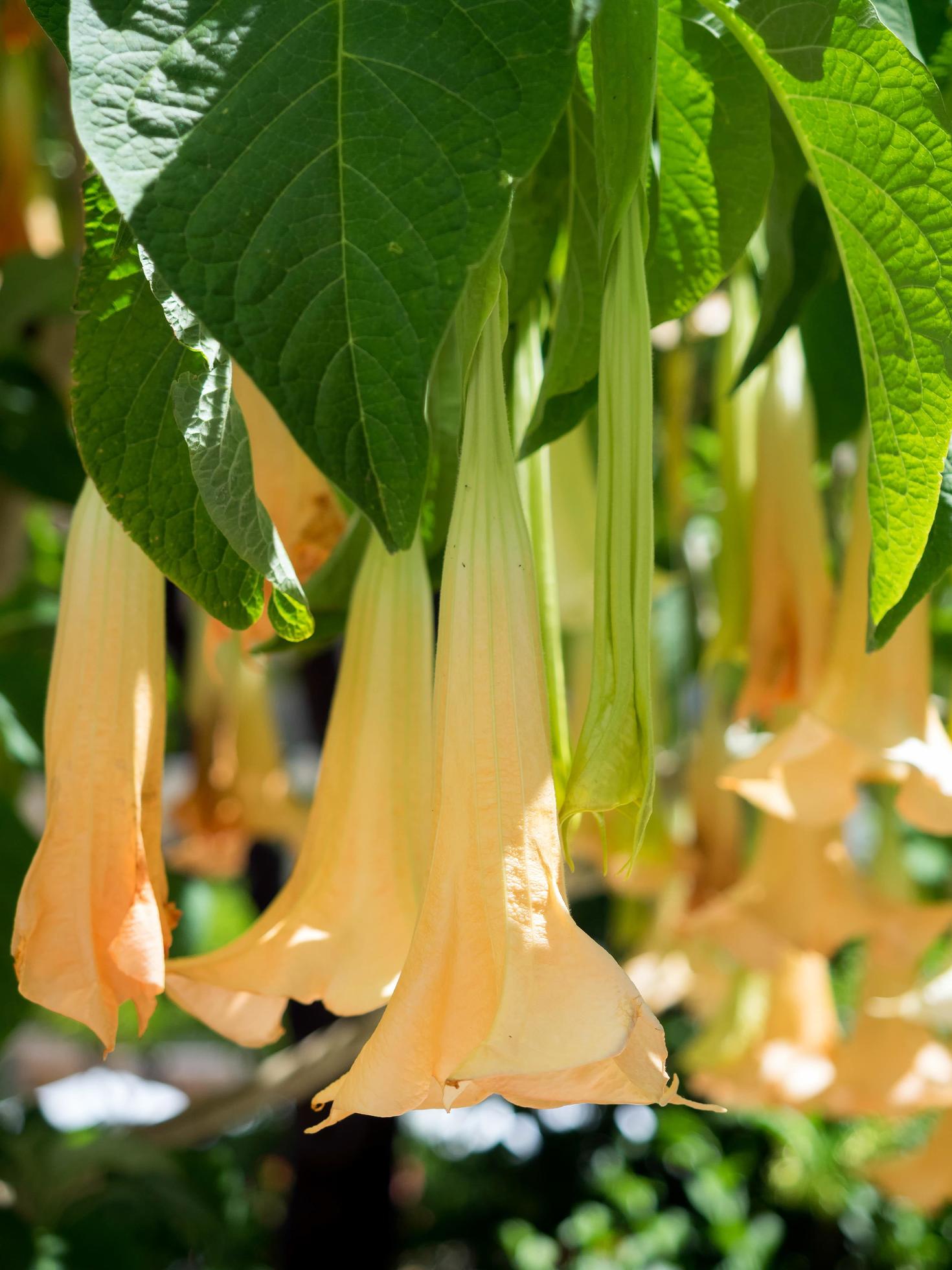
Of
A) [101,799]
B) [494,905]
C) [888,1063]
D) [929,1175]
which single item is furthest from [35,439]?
[929,1175]

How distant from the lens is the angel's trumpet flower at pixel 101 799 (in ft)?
1.16

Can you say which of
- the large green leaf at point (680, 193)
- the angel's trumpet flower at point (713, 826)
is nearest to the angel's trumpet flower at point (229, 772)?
the angel's trumpet flower at point (713, 826)

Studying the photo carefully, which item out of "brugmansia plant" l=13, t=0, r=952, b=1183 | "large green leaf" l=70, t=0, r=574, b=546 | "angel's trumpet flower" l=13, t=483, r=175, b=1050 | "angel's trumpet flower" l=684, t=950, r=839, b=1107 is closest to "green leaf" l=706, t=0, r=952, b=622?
"brugmansia plant" l=13, t=0, r=952, b=1183

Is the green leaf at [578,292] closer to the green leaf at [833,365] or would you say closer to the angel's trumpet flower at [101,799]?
the angel's trumpet flower at [101,799]

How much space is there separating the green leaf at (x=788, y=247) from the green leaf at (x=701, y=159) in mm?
43

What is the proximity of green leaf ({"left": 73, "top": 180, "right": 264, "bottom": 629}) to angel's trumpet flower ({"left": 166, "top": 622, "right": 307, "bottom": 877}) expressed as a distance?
595 millimetres

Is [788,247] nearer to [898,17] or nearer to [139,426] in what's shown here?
[898,17]

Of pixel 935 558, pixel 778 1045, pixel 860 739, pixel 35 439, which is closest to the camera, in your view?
pixel 935 558

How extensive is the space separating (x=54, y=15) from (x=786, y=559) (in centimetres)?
42

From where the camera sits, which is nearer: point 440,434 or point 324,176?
point 324,176

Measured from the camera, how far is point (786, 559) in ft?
2.04

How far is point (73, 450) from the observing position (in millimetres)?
919

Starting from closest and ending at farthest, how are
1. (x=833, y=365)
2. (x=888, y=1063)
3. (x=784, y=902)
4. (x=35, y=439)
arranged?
(x=833, y=365)
(x=784, y=902)
(x=35, y=439)
(x=888, y=1063)

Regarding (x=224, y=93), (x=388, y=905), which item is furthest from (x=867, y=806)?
(x=224, y=93)
